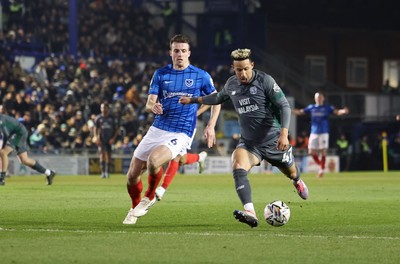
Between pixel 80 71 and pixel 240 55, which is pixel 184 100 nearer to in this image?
pixel 240 55

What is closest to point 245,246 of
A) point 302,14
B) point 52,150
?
point 52,150

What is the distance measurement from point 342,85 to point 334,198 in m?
41.4

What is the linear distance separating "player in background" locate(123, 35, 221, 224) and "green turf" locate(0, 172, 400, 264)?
61 cm

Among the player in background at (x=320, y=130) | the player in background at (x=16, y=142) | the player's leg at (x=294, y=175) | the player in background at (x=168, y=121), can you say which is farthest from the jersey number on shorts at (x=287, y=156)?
the player in background at (x=320, y=130)

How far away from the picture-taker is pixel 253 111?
1533 centimetres

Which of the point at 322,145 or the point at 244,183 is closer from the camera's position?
the point at 244,183

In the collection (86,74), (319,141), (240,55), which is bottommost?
(319,141)

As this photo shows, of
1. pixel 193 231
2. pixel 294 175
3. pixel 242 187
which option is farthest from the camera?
pixel 294 175

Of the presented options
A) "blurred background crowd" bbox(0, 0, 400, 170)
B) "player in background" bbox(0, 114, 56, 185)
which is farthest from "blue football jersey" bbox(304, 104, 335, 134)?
"player in background" bbox(0, 114, 56, 185)

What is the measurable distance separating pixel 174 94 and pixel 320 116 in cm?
1965

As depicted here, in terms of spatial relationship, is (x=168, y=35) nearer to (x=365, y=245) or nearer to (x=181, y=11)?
(x=181, y=11)

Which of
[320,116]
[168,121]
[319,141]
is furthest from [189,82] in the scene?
[319,141]

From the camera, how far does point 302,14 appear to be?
60.1m

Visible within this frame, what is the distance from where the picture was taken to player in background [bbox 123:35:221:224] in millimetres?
15648
